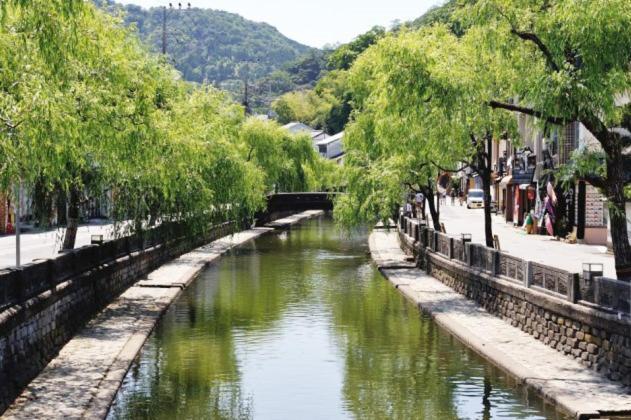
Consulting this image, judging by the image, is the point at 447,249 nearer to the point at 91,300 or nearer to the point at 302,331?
the point at 302,331

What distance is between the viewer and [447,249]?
35750 millimetres

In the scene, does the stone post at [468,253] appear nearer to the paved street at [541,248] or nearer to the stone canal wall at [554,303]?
the stone canal wall at [554,303]

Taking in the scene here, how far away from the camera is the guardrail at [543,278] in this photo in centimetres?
1825

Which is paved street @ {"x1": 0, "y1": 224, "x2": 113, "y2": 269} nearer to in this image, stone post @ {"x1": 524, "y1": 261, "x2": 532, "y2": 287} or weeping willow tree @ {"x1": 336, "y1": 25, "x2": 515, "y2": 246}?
weeping willow tree @ {"x1": 336, "y1": 25, "x2": 515, "y2": 246}

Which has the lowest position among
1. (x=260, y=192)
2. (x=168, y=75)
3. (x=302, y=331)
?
(x=302, y=331)

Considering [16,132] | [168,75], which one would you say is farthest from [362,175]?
[16,132]

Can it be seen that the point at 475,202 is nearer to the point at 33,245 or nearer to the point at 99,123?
the point at 33,245

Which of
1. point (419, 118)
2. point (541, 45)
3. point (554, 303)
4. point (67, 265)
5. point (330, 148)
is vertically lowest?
point (554, 303)

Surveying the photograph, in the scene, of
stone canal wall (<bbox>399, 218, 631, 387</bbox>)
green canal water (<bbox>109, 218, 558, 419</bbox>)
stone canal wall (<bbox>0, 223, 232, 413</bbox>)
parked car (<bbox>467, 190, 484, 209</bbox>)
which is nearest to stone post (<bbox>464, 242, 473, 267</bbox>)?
stone canal wall (<bbox>399, 218, 631, 387</bbox>)

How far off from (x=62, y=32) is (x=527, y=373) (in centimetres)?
1090

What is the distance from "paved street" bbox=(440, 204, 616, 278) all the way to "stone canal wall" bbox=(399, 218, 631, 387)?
2827mm

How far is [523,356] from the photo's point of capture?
2100cm

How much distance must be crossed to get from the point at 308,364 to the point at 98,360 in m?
4.70

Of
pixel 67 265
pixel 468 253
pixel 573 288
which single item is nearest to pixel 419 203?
pixel 468 253
